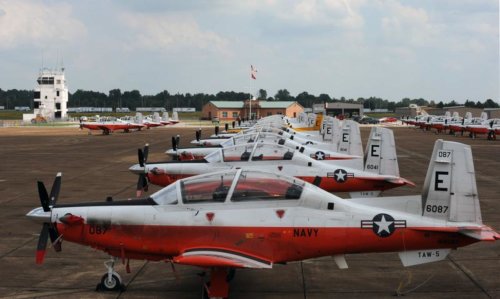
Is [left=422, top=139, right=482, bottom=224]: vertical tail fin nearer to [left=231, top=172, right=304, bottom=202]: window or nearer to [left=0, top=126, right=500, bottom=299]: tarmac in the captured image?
[left=0, top=126, right=500, bottom=299]: tarmac

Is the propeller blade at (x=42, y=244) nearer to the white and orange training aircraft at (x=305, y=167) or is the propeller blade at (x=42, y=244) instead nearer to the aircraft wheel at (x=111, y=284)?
the aircraft wheel at (x=111, y=284)

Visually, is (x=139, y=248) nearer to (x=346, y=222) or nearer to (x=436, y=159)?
(x=346, y=222)

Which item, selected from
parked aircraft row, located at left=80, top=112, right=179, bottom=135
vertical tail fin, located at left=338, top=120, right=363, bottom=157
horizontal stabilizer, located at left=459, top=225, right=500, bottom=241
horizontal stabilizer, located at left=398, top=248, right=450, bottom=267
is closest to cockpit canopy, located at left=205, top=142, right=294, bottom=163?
vertical tail fin, located at left=338, top=120, right=363, bottom=157

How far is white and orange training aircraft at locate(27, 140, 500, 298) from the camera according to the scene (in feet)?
28.0

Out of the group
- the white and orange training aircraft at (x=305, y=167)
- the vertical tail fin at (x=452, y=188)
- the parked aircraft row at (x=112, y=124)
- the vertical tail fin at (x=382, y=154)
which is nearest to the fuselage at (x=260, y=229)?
the vertical tail fin at (x=452, y=188)

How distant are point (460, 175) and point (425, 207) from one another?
72 cm

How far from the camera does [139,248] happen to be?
28.6ft

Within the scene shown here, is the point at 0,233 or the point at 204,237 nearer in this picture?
the point at 204,237

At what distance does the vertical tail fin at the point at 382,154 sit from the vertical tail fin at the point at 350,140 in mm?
4366

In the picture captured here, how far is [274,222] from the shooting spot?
858 cm

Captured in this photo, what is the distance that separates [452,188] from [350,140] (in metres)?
11.5

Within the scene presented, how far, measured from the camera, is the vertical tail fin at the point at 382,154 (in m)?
15.1

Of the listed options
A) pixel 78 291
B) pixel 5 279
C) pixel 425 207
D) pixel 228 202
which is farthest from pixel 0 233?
pixel 425 207

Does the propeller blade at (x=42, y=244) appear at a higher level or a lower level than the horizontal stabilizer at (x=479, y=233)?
lower
